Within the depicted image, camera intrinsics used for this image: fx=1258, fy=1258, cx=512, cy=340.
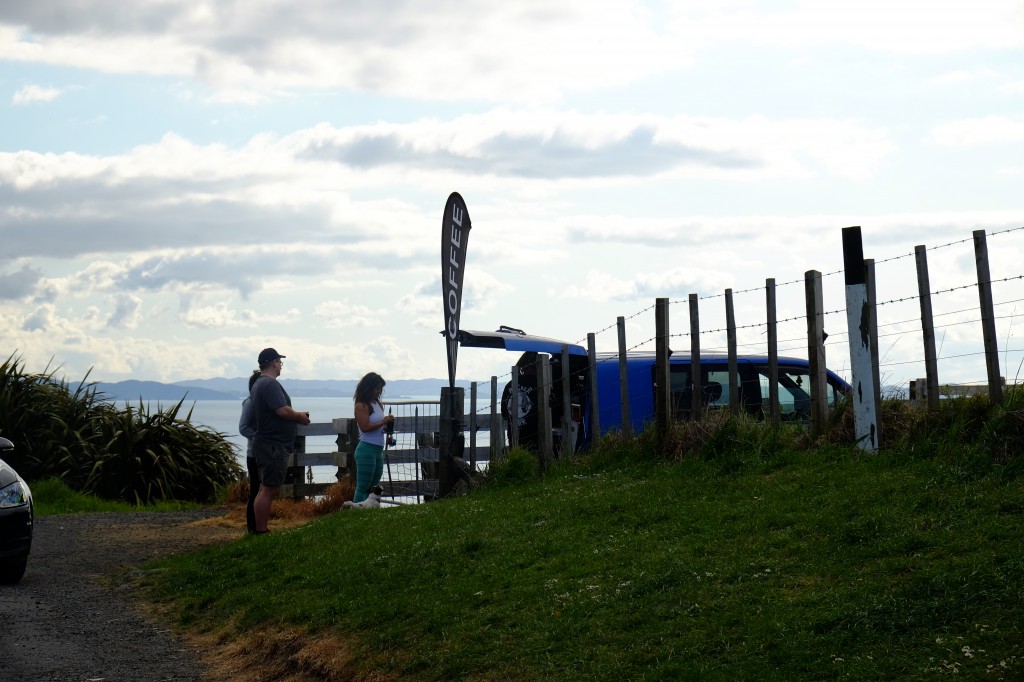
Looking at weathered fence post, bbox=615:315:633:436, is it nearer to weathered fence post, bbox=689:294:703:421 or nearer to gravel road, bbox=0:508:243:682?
weathered fence post, bbox=689:294:703:421

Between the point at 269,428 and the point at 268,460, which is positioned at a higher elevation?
the point at 269,428

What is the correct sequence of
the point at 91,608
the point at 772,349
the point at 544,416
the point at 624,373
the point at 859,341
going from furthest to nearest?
the point at 544,416, the point at 624,373, the point at 772,349, the point at 859,341, the point at 91,608

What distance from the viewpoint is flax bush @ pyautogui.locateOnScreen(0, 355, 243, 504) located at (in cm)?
1978

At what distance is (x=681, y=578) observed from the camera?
7.31m

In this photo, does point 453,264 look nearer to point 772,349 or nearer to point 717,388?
point 717,388

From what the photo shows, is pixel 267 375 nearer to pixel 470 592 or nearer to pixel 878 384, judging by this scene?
pixel 470 592

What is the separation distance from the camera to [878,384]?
10219 millimetres

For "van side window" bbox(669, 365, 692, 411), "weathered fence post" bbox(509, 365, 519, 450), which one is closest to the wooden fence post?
"weathered fence post" bbox(509, 365, 519, 450)

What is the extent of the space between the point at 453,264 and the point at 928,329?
6869 mm

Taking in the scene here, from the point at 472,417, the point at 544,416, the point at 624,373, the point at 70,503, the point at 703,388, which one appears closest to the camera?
the point at 624,373

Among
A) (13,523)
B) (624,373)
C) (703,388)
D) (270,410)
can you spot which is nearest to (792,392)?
(703,388)

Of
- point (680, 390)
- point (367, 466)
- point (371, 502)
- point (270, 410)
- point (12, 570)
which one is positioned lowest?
point (12, 570)

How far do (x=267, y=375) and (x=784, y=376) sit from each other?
5.72 metres

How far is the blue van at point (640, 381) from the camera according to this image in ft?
46.5
